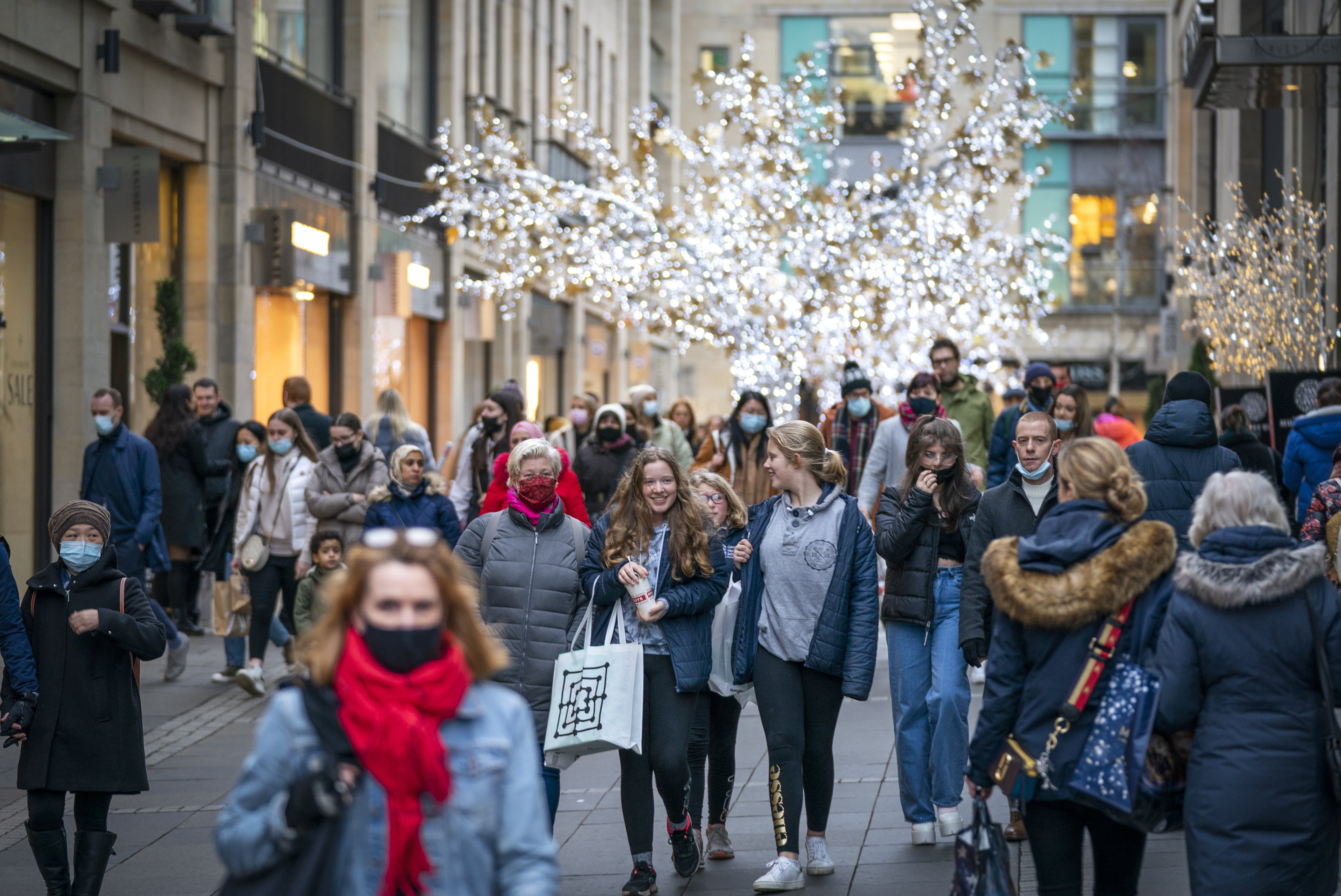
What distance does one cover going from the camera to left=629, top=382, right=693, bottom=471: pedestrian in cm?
1695

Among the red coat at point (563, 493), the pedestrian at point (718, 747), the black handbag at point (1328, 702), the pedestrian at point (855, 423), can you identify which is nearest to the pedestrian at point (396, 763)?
the black handbag at point (1328, 702)

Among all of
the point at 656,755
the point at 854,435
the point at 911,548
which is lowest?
the point at 656,755

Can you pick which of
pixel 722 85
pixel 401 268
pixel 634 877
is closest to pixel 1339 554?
pixel 634 877

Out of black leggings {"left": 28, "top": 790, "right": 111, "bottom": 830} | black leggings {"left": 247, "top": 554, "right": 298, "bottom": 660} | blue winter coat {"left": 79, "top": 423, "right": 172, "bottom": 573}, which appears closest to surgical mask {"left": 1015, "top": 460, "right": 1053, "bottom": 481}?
black leggings {"left": 28, "top": 790, "right": 111, "bottom": 830}

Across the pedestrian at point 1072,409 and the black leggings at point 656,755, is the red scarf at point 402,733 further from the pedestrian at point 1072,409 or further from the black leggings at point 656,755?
the pedestrian at point 1072,409

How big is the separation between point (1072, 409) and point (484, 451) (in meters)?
4.64

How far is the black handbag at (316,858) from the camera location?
3252 millimetres

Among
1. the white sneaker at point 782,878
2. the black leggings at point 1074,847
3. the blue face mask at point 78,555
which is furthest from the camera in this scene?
the white sneaker at point 782,878

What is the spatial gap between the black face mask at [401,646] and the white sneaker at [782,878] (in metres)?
3.65

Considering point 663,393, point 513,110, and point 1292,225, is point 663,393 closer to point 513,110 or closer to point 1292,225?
point 513,110

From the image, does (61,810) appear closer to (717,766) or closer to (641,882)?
(641,882)

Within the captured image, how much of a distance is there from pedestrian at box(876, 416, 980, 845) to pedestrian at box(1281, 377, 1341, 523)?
4265mm

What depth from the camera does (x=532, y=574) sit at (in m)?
6.93

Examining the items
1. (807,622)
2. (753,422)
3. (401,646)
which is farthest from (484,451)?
(401,646)
